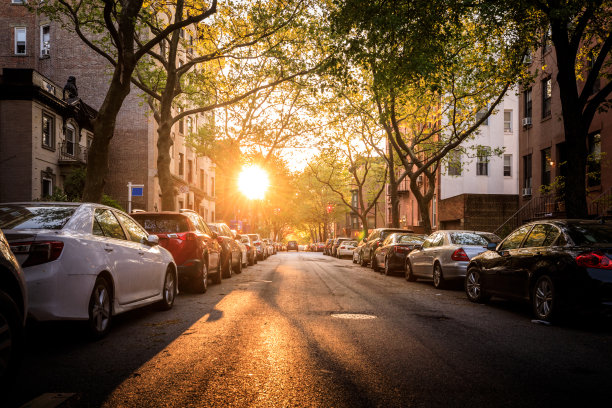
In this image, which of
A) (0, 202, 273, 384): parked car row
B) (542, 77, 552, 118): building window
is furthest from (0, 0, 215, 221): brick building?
(0, 202, 273, 384): parked car row

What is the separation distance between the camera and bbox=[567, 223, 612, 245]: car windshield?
26.5 feet

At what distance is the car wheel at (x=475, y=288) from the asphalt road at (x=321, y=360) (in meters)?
1.31

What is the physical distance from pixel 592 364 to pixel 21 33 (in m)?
40.3

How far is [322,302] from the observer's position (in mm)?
10656

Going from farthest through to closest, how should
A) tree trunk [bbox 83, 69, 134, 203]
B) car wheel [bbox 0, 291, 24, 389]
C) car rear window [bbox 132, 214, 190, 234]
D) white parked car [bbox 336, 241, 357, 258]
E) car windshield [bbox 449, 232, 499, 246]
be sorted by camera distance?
white parked car [bbox 336, 241, 357, 258] → car windshield [bbox 449, 232, 499, 246] → tree trunk [bbox 83, 69, 134, 203] → car rear window [bbox 132, 214, 190, 234] → car wheel [bbox 0, 291, 24, 389]

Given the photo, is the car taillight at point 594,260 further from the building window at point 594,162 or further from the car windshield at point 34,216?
the building window at point 594,162

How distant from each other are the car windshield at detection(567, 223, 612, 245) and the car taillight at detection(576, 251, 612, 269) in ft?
1.18

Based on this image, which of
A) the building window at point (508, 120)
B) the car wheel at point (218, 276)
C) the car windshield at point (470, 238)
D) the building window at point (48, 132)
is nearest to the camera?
A: the car windshield at point (470, 238)

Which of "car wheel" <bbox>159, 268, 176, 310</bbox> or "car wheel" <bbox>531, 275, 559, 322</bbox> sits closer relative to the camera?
"car wheel" <bbox>531, 275, 559, 322</bbox>

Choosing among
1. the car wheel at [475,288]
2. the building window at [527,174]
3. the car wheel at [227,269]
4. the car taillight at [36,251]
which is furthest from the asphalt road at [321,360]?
the building window at [527,174]

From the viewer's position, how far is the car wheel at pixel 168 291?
9306 millimetres

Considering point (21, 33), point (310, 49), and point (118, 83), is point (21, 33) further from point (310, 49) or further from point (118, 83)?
point (118, 83)

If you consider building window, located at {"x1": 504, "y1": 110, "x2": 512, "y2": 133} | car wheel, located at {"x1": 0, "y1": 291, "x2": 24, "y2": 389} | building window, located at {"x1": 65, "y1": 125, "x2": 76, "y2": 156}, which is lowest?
car wheel, located at {"x1": 0, "y1": 291, "x2": 24, "y2": 389}

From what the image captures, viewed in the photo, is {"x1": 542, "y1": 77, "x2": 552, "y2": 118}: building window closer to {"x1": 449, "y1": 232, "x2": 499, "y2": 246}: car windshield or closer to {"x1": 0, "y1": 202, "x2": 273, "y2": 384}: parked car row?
{"x1": 449, "y1": 232, "x2": 499, "y2": 246}: car windshield
